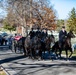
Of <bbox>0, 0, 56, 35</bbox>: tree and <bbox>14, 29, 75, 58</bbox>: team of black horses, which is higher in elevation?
<bbox>0, 0, 56, 35</bbox>: tree

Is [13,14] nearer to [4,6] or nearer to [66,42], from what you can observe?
[4,6]

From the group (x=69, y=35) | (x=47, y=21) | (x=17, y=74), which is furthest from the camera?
(x=47, y=21)

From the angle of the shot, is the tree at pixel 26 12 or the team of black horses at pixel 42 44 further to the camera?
the tree at pixel 26 12

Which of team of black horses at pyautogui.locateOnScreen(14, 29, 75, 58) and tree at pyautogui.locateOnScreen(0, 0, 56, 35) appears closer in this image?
team of black horses at pyautogui.locateOnScreen(14, 29, 75, 58)

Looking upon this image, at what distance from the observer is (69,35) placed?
68.0 ft

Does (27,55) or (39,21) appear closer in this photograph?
(27,55)

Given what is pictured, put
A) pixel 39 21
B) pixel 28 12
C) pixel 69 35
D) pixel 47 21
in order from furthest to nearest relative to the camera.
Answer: pixel 47 21 < pixel 39 21 < pixel 28 12 < pixel 69 35

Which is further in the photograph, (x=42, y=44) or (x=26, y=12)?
(x=26, y=12)

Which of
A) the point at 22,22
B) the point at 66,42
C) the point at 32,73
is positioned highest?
the point at 22,22

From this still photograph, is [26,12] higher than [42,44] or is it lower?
higher

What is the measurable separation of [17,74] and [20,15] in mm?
42499

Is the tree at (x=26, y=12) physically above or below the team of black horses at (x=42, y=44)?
above

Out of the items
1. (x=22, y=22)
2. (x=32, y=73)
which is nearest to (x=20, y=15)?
(x=22, y=22)

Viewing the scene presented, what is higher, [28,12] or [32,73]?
[28,12]
